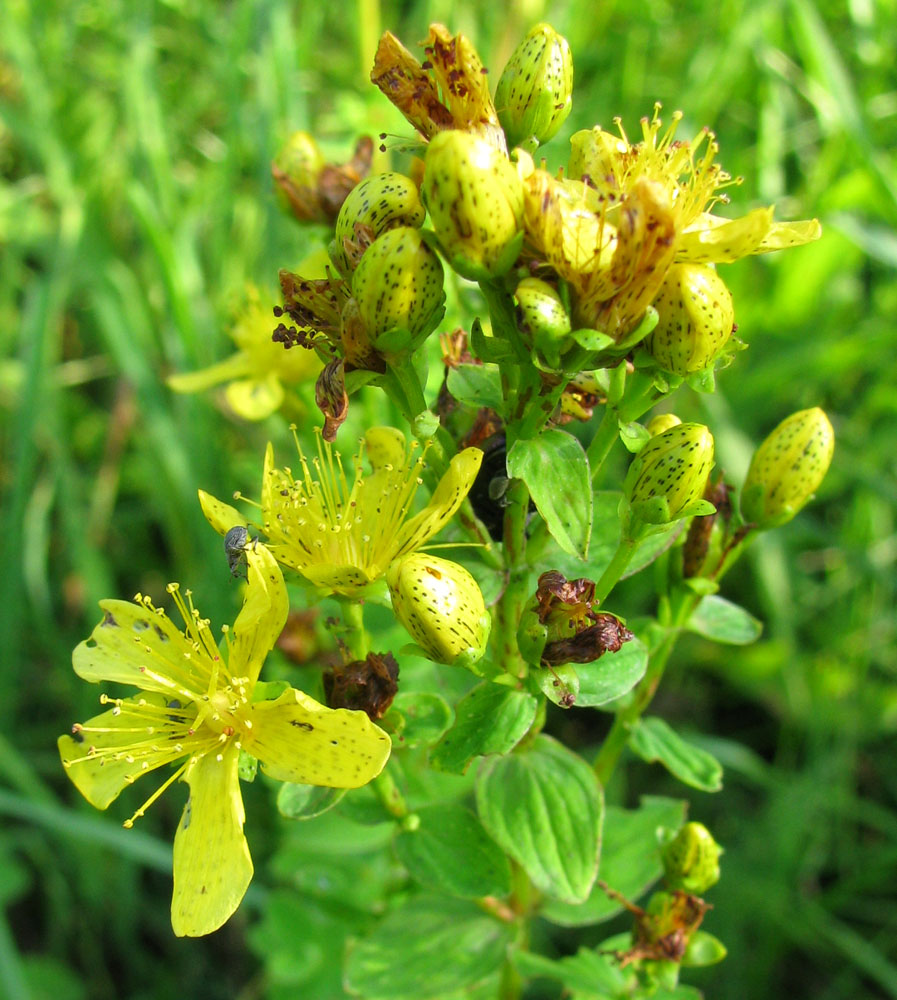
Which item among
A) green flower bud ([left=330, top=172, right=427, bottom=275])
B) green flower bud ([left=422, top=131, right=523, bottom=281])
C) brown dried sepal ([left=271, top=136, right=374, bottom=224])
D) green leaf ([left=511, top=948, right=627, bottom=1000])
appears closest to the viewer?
green flower bud ([left=422, top=131, right=523, bottom=281])

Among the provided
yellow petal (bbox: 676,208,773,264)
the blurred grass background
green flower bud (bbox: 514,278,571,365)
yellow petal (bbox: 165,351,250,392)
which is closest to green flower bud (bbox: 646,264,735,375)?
yellow petal (bbox: 676,208,773,264)

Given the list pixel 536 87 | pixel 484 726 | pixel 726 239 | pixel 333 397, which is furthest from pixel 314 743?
pixel 536 87

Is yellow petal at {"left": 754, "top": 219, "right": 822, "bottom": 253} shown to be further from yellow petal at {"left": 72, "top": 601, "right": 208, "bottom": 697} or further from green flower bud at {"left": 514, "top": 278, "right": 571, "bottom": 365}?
yellow petal at {"left": 72, "top": 601, "right": 208, "bottom": 697}

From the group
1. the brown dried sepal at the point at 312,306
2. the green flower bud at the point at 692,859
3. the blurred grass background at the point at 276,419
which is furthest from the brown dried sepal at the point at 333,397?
the blurred grass background at the point at 276,419

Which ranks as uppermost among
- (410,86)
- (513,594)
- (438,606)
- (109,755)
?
(410,86)

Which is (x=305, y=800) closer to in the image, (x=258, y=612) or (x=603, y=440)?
(x=258, y=612)

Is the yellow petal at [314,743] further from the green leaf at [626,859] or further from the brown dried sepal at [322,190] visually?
the brown dried sepal at [322,190]
